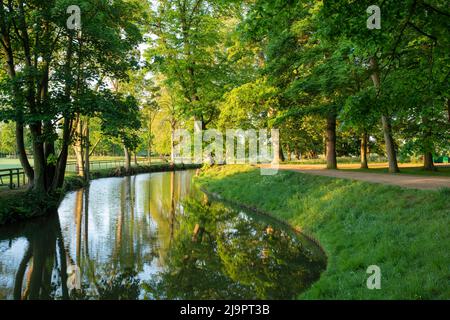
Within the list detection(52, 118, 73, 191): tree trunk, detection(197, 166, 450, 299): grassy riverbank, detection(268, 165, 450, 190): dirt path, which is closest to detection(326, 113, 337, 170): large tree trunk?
detection(268, 165, 450, 190): dirt path

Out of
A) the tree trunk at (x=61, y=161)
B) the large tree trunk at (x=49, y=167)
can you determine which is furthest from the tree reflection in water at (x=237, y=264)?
the large tree trunk at (x=49, y=167)

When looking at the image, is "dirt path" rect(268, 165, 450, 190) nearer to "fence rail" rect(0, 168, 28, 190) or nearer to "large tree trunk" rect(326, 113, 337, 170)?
"large tree trunk" rect(326, 113, 337, 170)

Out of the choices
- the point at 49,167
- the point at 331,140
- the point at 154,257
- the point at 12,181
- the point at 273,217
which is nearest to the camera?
the point at 154,257

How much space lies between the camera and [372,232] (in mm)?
10664

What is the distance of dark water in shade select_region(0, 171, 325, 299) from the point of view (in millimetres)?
8812

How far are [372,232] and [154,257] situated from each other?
21.1 ft

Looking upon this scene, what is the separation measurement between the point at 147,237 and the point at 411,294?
9608 mm

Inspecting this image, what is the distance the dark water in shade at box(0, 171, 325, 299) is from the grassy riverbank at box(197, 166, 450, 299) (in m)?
0.79

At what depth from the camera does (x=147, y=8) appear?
100.0 ft

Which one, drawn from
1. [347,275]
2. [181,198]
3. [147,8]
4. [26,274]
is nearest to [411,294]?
[347,275]

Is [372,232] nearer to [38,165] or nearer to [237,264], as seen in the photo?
[237,264]

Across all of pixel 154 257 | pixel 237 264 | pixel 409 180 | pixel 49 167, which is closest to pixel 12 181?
pixel 49 167

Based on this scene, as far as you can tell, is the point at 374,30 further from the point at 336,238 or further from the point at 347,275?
the point at 336,238

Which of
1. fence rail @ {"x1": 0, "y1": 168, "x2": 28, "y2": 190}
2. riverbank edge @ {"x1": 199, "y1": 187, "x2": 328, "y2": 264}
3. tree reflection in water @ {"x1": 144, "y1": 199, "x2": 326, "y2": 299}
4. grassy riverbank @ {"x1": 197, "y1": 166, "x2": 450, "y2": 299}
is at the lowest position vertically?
tree reflection in water @ {"x1": 144, "y1": 199, "x2": 326, "y2": 299}
